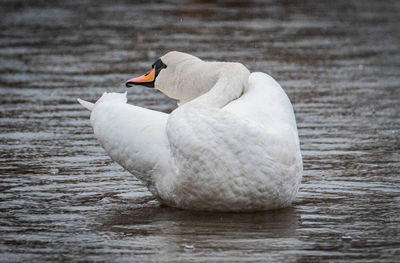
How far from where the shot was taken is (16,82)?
1315cm

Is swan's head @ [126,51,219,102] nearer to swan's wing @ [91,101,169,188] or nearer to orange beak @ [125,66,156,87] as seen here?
orange beak @ [125,66,156,87]

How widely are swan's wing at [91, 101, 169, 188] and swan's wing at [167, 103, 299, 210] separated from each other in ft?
0.58

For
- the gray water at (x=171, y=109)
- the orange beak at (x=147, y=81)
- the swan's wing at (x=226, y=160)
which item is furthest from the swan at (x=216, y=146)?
the orange beak at (x=147, y=81)

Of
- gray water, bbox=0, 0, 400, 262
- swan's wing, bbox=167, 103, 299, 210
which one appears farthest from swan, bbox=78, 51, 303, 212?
gray water, bbox=0, 0, 400, 262

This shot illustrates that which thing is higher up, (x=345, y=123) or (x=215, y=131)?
(x=215, y=131)

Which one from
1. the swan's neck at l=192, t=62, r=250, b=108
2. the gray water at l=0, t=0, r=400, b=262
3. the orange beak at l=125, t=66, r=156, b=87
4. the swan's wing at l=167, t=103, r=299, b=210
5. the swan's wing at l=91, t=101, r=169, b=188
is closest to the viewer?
the gray water at l=0, t=0, r=400, b=262

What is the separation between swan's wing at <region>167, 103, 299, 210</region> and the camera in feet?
22.6

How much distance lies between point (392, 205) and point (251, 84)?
153cm

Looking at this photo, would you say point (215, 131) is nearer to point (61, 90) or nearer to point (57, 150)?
point (57, 150)

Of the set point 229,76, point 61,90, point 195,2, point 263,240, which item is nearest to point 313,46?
point 61,90

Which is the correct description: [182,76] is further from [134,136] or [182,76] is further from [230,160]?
[230,160]

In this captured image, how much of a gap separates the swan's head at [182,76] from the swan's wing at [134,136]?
1.93 feet

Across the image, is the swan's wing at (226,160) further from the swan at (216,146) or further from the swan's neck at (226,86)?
the swan's neck at (226,86)

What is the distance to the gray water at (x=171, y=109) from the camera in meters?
6.38
